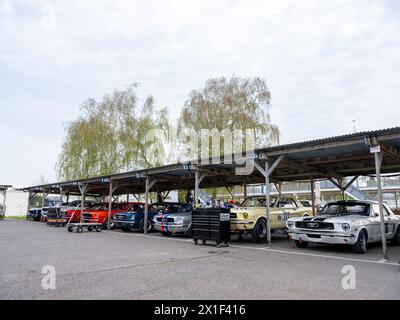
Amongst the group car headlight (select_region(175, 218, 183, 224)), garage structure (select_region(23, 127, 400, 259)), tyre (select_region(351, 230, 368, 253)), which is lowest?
tyre (select_region(351, 230, 368, 253))

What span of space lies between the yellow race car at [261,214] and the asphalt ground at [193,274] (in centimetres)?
222

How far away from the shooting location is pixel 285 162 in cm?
1241

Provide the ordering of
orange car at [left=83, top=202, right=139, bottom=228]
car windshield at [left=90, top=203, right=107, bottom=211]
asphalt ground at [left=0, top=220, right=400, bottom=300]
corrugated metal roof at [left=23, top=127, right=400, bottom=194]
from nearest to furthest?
asphalt ground at [left=0, top=220, right=400, bottom=300], corrugated metal roof at [left=23, top=127, right=400, bottom=194], orange car at [left=83, top=202, right=139, bottom=228], car windshield at [left=90, top=203, right=107, bottom=211]

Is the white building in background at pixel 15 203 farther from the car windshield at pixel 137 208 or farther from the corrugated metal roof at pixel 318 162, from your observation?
the car windshield at pixel 137 208

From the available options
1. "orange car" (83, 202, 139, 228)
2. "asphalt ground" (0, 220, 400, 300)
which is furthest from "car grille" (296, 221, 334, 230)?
"orange car" (83, 202, 139, 228)

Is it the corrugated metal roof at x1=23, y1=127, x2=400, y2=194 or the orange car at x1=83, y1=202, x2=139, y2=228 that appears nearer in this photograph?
the corrugated metal roof at x1=23, y1=127, x2=400, y2=194

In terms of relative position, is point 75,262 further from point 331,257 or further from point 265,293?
point 331,257

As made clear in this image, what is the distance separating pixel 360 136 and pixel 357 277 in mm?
4432

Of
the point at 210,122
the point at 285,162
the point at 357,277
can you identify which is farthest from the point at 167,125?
the point at 357,277

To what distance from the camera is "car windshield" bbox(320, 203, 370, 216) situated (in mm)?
9979

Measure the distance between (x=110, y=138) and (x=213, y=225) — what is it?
16.5 m

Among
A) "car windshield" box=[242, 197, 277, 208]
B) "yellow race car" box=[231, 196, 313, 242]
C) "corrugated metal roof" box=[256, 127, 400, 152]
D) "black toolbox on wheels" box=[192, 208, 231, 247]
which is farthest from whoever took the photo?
"car windshield" box=[242, 197, 277, 208]

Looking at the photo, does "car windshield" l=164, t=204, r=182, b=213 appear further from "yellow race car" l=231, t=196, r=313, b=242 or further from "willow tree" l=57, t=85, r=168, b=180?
"willow tree" l=57, t=85, r=168, b=180

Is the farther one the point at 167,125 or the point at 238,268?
the point at 167,125
